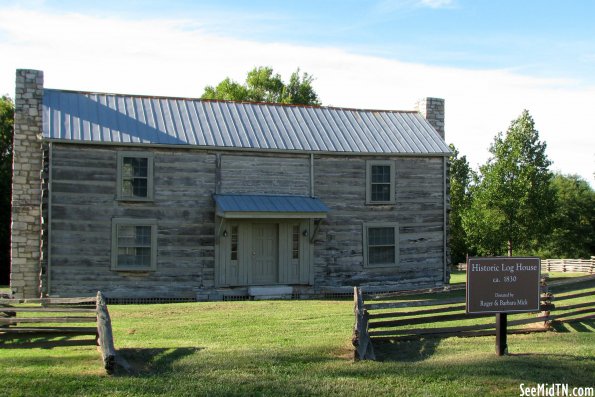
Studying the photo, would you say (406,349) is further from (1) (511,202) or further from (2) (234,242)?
(1) (511,202)

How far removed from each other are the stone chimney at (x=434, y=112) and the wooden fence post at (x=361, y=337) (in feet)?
50.5

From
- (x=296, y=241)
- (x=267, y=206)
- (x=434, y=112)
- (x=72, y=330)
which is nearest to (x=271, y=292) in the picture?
(x=296, y=241)

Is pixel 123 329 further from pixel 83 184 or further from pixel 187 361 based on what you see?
pixel 83 184

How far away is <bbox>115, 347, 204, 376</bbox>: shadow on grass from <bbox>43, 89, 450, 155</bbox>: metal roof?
998 cm

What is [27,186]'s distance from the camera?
2108 cm

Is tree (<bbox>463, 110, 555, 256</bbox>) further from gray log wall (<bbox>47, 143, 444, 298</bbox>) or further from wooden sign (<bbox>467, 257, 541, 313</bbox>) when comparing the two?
wooden sign (<bbox>467, 257, 541, 313</bbox>)

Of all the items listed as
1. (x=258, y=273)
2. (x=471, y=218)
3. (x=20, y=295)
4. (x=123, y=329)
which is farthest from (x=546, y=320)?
(x=471, y=218)

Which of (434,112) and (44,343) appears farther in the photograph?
(434,112)

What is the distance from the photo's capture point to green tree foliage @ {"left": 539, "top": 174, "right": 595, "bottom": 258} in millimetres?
→ 58562

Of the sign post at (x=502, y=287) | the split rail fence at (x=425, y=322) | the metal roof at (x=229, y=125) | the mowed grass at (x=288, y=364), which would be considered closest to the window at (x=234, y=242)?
the metal roof at (x=229, y=125)

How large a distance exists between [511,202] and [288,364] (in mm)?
28867

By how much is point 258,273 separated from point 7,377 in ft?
40.6

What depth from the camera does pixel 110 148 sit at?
20.6 metres

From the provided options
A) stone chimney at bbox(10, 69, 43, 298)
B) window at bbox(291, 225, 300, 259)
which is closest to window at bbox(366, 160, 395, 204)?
window at bbox(291, 225, 300, 259)
